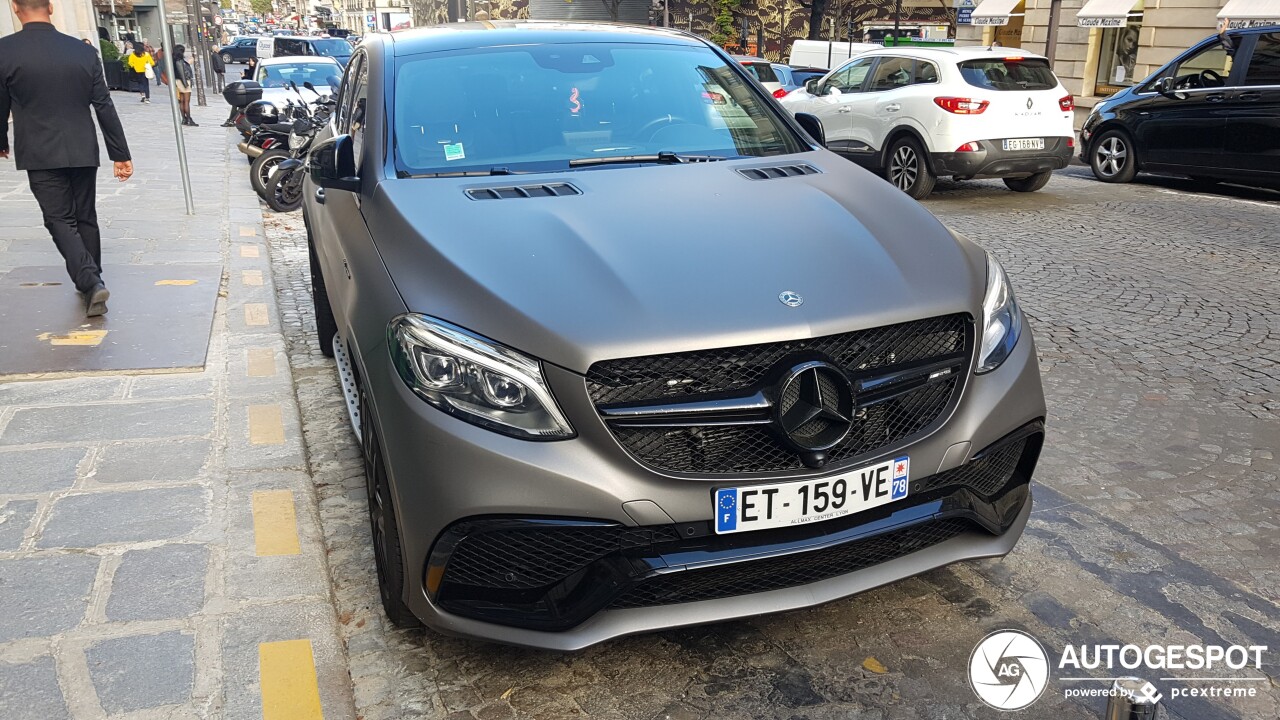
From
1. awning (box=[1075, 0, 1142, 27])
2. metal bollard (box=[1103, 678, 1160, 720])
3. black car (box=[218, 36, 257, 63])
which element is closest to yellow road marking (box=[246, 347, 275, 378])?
metal bollard (box=[1103, 678, 1160, 720])

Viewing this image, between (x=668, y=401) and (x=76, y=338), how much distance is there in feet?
15.2

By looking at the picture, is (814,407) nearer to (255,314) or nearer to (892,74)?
(255,314)

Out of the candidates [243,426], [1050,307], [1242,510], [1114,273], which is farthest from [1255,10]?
[243,426]

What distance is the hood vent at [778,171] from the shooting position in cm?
363

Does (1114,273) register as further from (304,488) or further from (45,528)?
(45,528)

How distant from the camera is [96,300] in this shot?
6.35 meters

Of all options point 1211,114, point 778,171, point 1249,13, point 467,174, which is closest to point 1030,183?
point 1211,114

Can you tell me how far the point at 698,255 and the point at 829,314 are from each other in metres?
0.41

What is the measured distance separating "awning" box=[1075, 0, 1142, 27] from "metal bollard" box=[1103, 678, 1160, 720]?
2531 centimetres

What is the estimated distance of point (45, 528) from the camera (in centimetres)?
375

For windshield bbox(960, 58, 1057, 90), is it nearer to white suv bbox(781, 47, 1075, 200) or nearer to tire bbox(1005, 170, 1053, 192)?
white suv bbox(781, 47, 1075, 200)

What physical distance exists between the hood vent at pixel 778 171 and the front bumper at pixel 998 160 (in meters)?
8.43

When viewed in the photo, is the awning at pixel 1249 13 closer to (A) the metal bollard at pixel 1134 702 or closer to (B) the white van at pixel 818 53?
(B) the white van at pixel 818 53

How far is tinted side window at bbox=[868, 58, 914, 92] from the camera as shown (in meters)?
12.6
